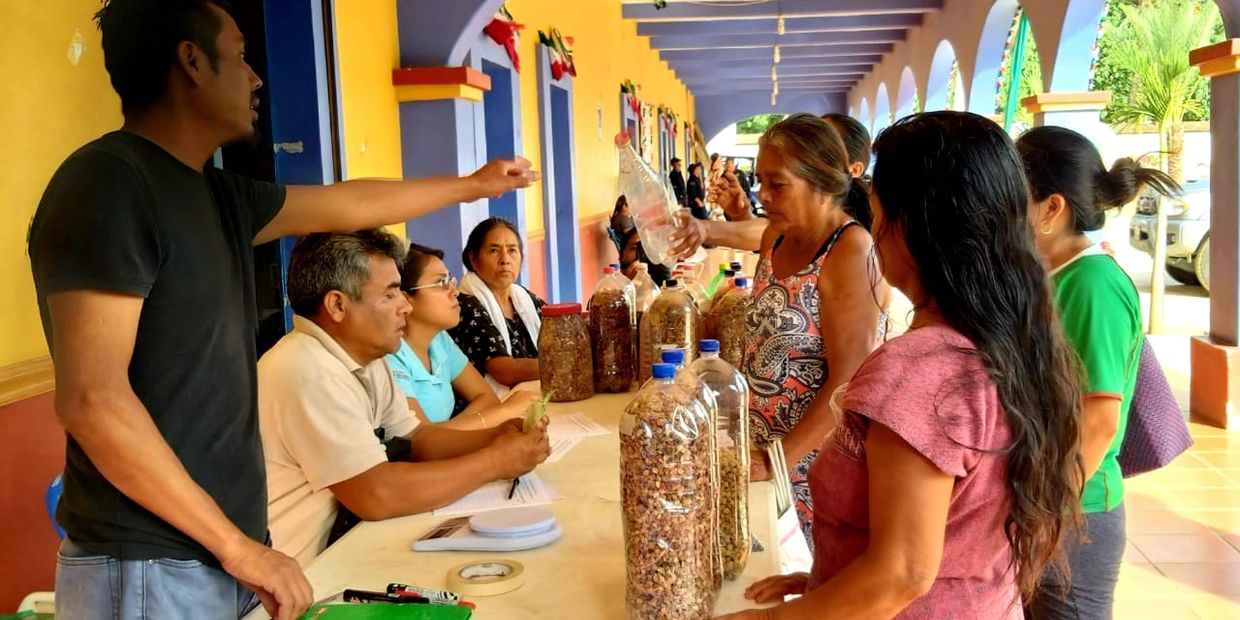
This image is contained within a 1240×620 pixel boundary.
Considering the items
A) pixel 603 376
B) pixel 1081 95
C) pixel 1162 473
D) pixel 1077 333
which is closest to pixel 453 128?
pixel 603 376

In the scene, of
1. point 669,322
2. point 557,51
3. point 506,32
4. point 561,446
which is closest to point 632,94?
point 557,51

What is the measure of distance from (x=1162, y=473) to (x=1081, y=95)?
3.15 metres

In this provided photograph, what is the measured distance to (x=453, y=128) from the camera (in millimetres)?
4574

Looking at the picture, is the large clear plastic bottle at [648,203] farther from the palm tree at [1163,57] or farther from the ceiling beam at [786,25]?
the ceiling beam at [786,25]

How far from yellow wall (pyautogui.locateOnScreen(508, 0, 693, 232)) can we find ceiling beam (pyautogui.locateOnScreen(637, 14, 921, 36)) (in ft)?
1.36

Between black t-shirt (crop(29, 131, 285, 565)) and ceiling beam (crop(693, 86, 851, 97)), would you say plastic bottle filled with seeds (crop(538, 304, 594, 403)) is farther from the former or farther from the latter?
ceiling beam (crop(693, 86, 851, 97))

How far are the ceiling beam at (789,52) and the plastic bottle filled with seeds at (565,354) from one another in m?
13.5

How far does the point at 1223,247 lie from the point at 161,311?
5.37 metres

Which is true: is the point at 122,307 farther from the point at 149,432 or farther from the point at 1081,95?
the point at 1081,95

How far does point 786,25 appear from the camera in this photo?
41.7 ft

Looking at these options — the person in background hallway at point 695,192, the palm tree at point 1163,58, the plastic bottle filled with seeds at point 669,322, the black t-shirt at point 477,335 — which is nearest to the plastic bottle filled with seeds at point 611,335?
the plastic bottle filled with seeds at point 669,322

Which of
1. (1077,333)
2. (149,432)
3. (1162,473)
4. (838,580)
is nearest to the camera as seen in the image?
(838,580)

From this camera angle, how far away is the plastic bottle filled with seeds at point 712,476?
127 cm

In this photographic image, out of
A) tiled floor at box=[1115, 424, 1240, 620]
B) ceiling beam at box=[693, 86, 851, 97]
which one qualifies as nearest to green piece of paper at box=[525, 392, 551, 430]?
tiled floor at box=[1115, 424, 1240, 620]
